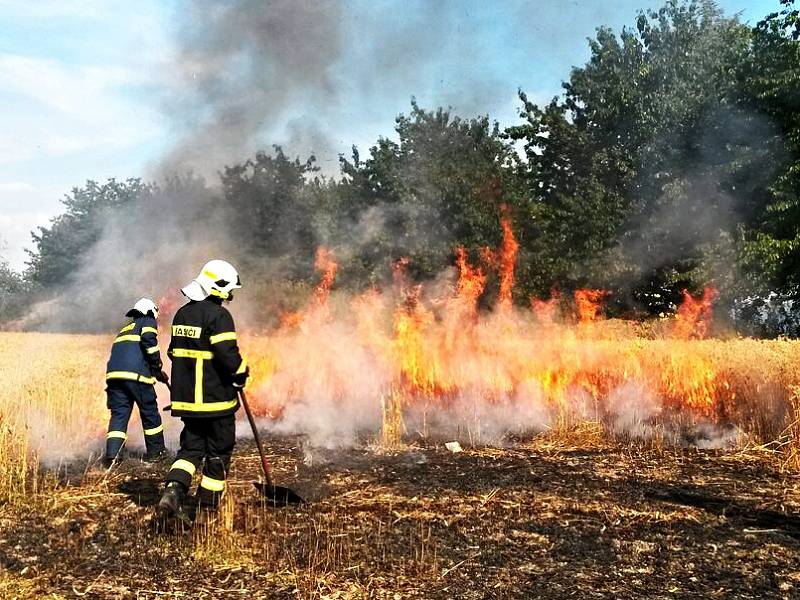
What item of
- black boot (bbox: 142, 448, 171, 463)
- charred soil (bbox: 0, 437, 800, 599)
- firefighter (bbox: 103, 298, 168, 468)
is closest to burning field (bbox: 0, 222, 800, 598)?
charred soil (bbox: 0, 437, 800, 599)

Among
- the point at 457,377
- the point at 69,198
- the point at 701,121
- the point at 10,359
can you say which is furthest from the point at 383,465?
the point at 69,198

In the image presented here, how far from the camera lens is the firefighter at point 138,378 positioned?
314 inches

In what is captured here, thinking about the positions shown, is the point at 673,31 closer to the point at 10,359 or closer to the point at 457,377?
the point at 457,377

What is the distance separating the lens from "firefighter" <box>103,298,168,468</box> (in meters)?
7.98

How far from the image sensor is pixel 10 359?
16172 millimetres

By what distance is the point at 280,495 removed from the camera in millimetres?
6180

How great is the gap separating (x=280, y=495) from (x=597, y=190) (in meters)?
24.1

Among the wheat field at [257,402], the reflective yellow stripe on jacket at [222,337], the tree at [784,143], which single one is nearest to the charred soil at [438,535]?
the wheat field at [257,402]

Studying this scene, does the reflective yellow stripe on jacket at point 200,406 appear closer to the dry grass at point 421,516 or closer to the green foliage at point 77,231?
the dry grass at point 421,516

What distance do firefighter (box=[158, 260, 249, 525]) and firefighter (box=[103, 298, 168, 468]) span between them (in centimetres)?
230

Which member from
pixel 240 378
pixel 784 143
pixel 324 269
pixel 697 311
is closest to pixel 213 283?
pixel 240 378

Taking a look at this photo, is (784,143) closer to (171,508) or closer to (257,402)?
(257,402)

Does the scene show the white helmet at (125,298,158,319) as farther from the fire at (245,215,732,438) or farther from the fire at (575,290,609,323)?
the fire at (575,290,609,323)

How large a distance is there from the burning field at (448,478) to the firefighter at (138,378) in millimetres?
383
